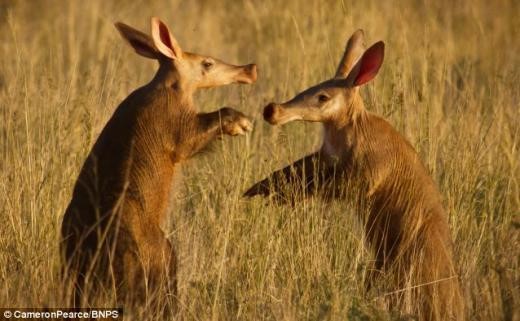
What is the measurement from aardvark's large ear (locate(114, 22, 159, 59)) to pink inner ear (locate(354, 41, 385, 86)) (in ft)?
4.50

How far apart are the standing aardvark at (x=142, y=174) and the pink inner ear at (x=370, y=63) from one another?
0.73 m

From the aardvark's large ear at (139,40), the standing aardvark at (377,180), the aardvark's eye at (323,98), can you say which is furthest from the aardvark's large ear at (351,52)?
the aardvark's large ear at (139,40)

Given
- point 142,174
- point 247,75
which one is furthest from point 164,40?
point 142,174

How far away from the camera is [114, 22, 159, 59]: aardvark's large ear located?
7668mm

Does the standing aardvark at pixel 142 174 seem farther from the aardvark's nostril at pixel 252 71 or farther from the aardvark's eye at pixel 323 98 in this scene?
the aardvark's eye at pixel 323 98

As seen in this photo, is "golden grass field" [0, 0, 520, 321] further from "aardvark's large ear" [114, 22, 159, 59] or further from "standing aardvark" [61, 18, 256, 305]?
"aardvark's large ear" [114, 22, 159, 59]

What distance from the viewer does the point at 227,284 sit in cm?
714

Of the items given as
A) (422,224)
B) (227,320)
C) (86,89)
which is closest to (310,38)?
(86,89)

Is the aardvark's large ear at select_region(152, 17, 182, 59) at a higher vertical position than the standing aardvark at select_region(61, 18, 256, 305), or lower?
higher

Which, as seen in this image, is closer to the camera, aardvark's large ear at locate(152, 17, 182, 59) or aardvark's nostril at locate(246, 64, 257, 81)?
aardvark's large ear at locate(152, 17, 182, 59)

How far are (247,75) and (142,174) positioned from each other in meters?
1.21

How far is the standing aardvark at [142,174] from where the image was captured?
662cm

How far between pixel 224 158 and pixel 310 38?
3.85 meters

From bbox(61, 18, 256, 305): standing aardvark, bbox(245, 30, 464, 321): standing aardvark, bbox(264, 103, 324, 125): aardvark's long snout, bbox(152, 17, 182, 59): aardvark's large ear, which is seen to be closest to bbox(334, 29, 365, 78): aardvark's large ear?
bbox(245, 30, 464, 321): standing aardvark
